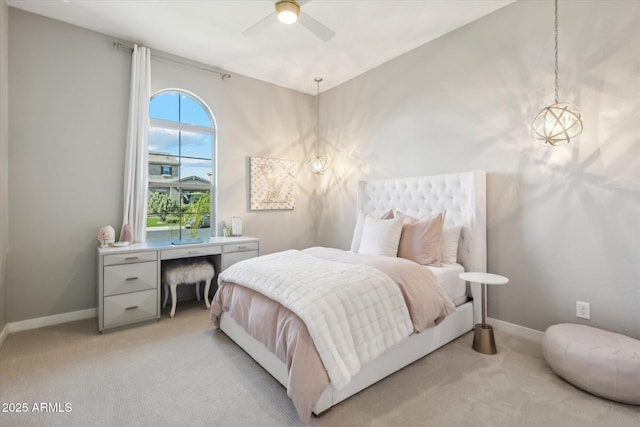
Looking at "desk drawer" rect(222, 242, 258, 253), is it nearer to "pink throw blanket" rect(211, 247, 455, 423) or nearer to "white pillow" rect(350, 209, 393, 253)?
"pink throw blanket" rect(211, 247, 455, 423)

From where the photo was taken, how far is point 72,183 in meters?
3.03

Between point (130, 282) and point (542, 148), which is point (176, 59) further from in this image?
point (542, 148)

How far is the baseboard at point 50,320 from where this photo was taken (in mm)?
2766

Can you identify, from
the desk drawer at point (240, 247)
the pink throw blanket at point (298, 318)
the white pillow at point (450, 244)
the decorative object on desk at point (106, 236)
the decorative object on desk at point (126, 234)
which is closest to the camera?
the pink throw blanket at point (298, 318)

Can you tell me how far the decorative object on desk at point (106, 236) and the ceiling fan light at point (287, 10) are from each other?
2688mm

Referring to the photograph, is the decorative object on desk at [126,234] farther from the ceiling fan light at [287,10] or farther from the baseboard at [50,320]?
the ceiling fan light at [287,10]

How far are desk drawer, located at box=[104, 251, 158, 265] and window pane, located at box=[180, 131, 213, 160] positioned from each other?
1.50 metres

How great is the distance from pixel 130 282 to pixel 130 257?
0.81 feet

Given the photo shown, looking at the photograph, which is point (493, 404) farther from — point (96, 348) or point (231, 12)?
point (231, 12)

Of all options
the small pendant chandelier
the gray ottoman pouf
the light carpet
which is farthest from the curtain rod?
the gray ottoman pouf

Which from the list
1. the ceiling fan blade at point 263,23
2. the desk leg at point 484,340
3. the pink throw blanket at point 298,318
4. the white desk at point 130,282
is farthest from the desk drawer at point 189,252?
the desk leg at point 484,340

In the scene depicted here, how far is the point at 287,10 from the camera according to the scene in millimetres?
1982

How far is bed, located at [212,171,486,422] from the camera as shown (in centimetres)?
187

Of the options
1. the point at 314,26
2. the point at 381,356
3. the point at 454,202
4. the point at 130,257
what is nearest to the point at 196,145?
the point at 130,257
